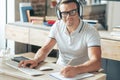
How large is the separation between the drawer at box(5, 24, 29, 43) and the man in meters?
1.46

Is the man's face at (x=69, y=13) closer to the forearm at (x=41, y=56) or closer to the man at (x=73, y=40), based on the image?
the man at (x=73, y=40)

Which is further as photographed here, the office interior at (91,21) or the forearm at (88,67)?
the office interior at (91,21)

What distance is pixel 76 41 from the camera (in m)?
2.06

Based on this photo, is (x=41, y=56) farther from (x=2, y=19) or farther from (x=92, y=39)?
(x=2, y=19)

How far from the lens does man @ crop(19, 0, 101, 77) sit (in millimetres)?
1915

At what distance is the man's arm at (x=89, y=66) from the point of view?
5.24 feet

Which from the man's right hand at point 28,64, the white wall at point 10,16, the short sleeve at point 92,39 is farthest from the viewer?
the white wall at point 10,16

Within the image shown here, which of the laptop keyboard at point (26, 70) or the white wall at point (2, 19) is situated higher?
the white wall at point (2, 19)

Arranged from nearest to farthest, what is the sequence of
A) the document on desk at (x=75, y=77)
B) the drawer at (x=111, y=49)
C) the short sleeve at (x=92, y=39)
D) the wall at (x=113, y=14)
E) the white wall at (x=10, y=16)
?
the document on desk at (x=75, y=77) → the short sleeve at (x=92, y=39) → the drawer at (x=111, y=49) → the wall at (x=113, y=14) → the white wall at (x=10, y=16)

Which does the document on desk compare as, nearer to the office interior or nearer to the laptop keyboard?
the laptop keyboard

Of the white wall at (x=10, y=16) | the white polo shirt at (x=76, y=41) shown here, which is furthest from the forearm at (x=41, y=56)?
the white wall at (x=10, y=16)

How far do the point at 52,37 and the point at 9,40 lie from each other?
1931 mm

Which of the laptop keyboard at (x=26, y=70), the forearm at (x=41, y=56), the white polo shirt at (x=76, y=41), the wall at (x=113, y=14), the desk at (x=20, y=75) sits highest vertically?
the wall at (x=113, y=14)

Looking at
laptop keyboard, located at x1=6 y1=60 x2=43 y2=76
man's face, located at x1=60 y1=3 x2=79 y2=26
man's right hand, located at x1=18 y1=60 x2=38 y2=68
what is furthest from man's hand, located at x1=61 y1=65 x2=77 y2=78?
man's face, located at x1=60 y1=3 x2=79 y2=26
